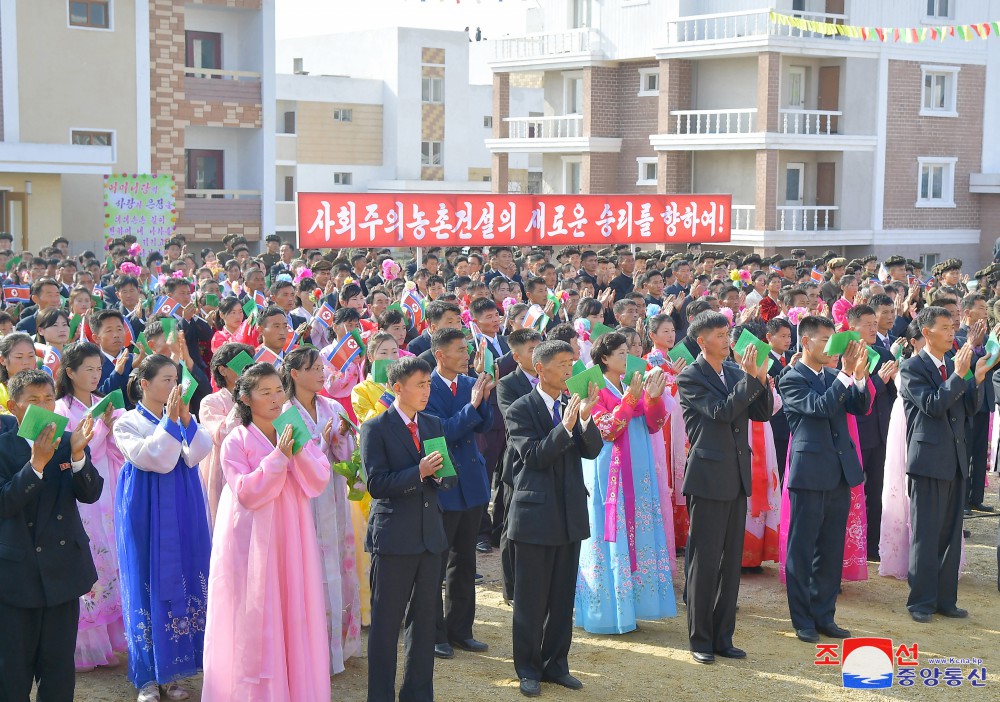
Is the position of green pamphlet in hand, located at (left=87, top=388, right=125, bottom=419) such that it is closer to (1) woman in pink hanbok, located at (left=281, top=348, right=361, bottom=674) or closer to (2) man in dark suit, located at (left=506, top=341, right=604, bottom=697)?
(1) woman in pink hanbok, located at (left=281, top=348, right=361, bottom=674)

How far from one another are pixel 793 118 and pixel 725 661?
926 inches

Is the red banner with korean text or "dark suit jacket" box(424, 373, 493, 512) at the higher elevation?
the red banner with korean text

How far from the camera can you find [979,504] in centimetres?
1025

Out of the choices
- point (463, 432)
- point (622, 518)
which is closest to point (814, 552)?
point (622, 518)

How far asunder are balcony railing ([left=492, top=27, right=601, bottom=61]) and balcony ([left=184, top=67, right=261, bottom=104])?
23.9ft

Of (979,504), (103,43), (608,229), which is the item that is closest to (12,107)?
(103,43)

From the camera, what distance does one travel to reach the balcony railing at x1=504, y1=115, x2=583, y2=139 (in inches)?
1236

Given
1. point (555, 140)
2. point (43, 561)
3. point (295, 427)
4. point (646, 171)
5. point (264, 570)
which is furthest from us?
point (555, 140)

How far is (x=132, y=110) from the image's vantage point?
26.1 meters

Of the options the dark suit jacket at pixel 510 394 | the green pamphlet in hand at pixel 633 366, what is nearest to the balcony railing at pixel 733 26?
the green pamphlet in hand at pixel 633 366

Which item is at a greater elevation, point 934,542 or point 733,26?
point 733,26

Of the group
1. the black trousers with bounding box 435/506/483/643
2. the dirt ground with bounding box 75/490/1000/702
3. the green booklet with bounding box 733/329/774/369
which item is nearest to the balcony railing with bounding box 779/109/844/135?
the dirt ground with bounding box 75/490/1000/702

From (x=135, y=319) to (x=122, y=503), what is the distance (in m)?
4.69

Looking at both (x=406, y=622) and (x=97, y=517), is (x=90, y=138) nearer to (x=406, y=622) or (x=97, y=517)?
(x=97, y=517)
